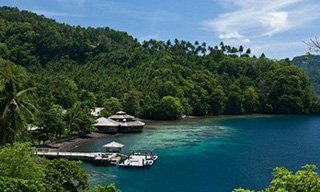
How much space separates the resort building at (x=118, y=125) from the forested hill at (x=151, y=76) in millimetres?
7826

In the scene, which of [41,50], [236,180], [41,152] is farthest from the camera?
[41,50]

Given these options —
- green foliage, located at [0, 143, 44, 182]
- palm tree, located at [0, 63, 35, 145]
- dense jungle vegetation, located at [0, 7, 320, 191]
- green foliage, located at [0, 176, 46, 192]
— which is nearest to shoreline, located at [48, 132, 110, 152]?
dense jungle vegetation, located at [0, 7, 320, 191]

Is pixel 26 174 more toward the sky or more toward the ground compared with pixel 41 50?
more toward the ground

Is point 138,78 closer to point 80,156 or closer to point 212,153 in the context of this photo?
point 212,153

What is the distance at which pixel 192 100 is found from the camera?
112062mm

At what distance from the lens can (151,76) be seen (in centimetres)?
11862

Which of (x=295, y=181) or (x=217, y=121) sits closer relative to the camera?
(x=295, y=181)

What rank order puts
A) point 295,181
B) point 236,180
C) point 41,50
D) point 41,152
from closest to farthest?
point 295,181, point 236,180, point 41,152, point 41,50

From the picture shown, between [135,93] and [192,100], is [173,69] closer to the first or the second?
[192,100]

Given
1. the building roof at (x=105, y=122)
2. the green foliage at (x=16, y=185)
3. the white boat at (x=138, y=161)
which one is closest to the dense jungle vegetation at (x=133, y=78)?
the building roof at (x=105, y=122)

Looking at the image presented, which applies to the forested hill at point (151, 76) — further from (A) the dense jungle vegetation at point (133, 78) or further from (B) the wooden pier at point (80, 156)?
(B) the wooden pier at point (80, 156)

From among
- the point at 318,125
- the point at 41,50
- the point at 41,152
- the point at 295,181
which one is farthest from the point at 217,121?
the point at 295,181

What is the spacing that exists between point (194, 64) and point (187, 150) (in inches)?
3113

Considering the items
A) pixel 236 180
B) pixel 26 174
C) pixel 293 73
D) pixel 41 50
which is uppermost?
pixel 41 50
